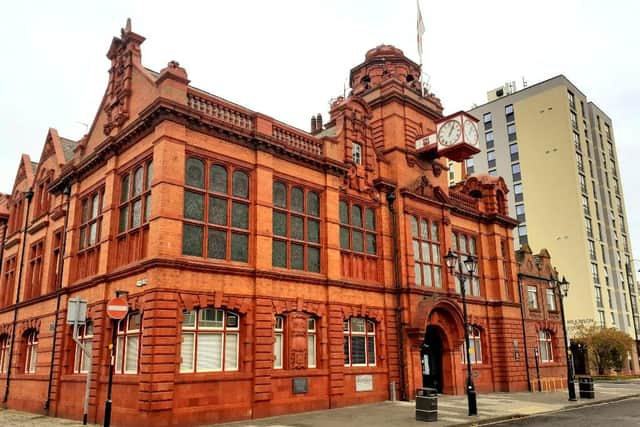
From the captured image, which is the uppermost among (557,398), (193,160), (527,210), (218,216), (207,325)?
(527,210)

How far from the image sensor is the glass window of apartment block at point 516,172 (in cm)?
6969

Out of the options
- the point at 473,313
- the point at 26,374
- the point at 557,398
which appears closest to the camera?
the point at 26,374

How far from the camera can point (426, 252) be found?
28.8 meters

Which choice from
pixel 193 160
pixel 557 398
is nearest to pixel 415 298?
pixel 557 398

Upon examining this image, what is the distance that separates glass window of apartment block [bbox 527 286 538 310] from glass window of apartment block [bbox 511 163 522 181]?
3597 centimetres

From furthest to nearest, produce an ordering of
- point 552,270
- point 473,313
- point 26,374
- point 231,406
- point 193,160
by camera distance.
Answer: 1. point 552,270
2. point 473,313
3. point 26,374
4. point 193,160
5. point 231,406

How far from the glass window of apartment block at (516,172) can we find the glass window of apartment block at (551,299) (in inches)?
1344

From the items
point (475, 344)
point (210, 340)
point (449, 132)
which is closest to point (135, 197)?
point (210, 340)

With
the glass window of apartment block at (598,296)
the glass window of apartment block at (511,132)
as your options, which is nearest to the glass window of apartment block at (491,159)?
the glass window of apartment block at (511,132)

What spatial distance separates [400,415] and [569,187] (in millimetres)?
53343

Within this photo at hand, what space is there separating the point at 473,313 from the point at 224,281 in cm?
1767

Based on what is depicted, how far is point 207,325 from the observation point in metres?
18.7

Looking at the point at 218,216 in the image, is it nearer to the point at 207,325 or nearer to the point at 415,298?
the point at 207,325

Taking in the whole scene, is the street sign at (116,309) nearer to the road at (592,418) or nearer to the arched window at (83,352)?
the arched window at (83,352)
